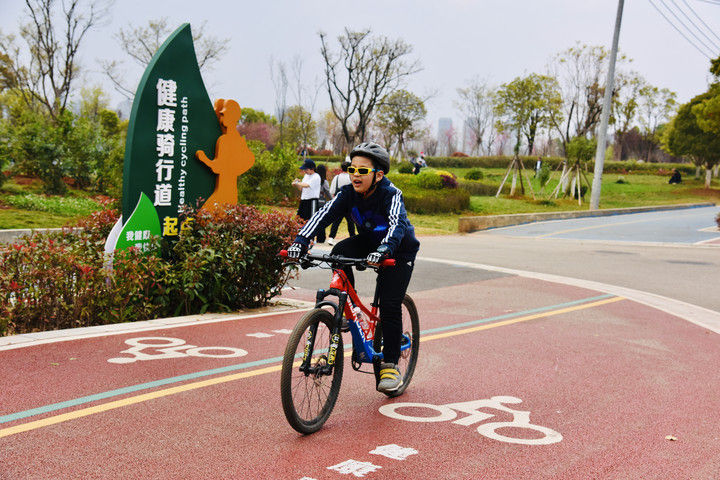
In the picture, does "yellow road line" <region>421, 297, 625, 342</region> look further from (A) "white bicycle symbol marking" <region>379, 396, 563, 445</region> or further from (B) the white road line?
(A) "white bicycle symbol marking" <region>379, 396, 563, 445</region>

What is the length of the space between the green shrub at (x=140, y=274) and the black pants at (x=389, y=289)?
3.32 m

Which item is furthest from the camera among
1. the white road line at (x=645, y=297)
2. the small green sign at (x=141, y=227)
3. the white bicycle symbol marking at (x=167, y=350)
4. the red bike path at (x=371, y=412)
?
the white road line at (x=645, y=297)

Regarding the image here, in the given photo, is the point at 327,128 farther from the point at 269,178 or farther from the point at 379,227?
the point at 379,227

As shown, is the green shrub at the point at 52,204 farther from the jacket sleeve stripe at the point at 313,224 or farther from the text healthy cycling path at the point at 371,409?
the jacket sleeve stripe at the point at 313,224

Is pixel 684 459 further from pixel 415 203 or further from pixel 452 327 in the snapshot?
pixel 415 203

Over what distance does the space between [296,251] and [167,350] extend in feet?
7.61

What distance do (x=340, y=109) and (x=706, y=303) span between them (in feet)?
149

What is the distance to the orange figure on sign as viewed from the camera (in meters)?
9.27

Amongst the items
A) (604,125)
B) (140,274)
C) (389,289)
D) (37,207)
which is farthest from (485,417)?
(604,125)

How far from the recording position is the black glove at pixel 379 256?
4.16m

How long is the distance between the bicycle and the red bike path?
19cm

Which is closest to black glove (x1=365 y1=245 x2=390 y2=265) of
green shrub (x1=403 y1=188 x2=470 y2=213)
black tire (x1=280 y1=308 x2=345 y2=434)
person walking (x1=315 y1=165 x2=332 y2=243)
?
black tire (x1=280 y1=308 x2=345 y2=434)

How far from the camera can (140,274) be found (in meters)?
7.41

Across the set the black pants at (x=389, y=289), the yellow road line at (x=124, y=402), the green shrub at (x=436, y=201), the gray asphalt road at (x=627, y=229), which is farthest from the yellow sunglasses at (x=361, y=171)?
the green shrub at (x=436, y=201)
